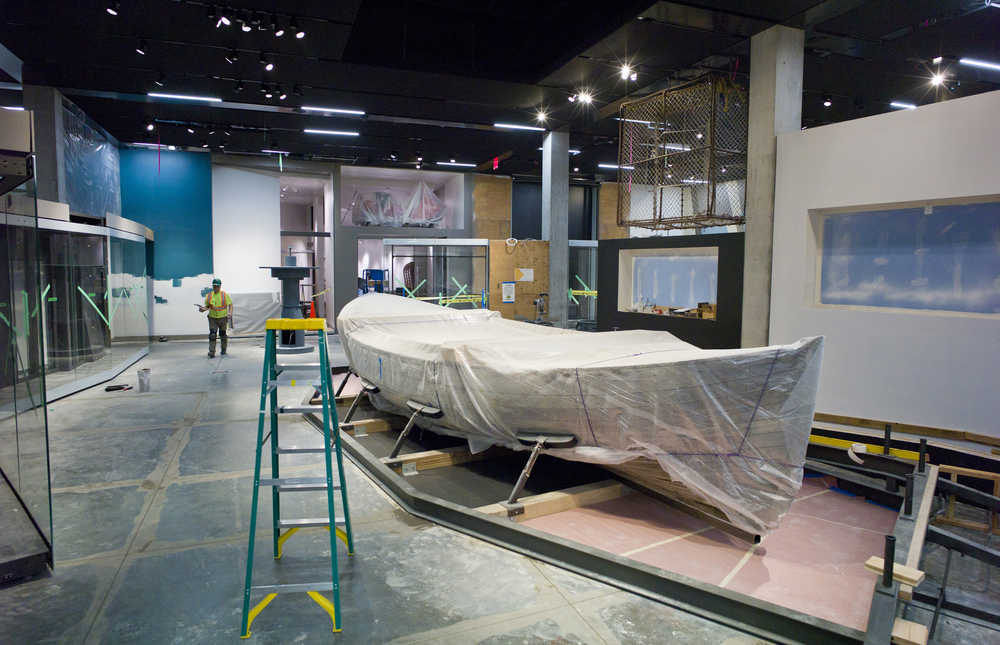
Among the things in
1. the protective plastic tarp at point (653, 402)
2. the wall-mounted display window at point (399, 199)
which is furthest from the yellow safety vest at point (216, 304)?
the protective plastic tarp at point (653, 402)

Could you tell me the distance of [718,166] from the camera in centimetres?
723

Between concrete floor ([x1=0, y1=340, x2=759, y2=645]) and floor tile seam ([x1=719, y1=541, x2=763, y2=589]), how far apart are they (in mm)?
573

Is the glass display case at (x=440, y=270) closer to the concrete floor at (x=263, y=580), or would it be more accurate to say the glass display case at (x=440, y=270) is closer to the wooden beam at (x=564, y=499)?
the concrete floor at (x=263, y=580)

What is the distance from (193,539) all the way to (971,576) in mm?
4852

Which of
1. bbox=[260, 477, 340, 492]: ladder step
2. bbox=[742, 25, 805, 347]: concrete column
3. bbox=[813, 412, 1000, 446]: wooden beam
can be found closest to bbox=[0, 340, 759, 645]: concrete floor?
bbox=[260, 477, 340, 492]: ladder step

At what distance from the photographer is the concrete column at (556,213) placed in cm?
1222

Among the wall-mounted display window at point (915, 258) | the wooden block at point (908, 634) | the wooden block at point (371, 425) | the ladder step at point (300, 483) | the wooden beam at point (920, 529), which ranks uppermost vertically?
the wall-mounted display window at point (915, 258)

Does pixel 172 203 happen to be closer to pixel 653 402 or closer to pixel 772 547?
pixel 653 402

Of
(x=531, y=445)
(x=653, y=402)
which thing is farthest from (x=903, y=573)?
(x=531, y=445)

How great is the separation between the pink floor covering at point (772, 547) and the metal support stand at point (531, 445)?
0.19 meters

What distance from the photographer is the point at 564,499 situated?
4141 mm

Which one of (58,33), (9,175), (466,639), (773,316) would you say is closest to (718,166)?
(773,316)

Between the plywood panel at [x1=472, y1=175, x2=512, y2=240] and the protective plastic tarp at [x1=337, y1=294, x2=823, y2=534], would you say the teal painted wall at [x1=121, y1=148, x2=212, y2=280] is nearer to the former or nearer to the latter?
the plywood panel at [x1=472, y1=175, x2=512, y2=240]

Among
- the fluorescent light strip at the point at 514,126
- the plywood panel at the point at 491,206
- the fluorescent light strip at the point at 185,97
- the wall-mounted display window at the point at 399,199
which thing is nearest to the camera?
the fluorescent light strip at the point at 185,97
